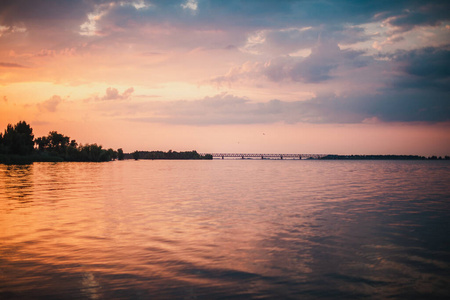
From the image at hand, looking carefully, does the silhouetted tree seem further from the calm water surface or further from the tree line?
the calm water surface

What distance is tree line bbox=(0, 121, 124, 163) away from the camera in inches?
5561

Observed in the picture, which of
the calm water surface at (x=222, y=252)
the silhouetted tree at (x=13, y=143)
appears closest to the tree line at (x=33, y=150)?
the silhouetted tree at (x=13, y=143)

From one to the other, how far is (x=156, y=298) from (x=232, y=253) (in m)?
5.29

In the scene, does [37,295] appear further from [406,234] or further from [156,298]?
[406,234]

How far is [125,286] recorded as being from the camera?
33.1 ft

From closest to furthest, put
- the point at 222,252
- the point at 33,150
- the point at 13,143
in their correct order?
the point at 222,252 < the point at 13,143 < the point at 33,150

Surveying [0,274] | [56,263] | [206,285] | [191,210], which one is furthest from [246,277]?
[191,210]

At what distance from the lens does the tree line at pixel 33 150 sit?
→ 463 feet

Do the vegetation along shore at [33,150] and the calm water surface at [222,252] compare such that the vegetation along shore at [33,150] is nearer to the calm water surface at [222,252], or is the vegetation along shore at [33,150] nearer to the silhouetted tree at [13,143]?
the silhouetted tree at [13,143]

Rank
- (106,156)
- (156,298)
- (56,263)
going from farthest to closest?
(106,156)
(56,263)
(156,298)

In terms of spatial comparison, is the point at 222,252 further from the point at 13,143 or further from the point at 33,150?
the point at 33,150

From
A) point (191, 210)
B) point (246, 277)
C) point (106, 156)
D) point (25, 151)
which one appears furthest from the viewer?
point (106, 156)

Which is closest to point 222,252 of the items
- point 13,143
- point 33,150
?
point 13,143

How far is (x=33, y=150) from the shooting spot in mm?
170750
